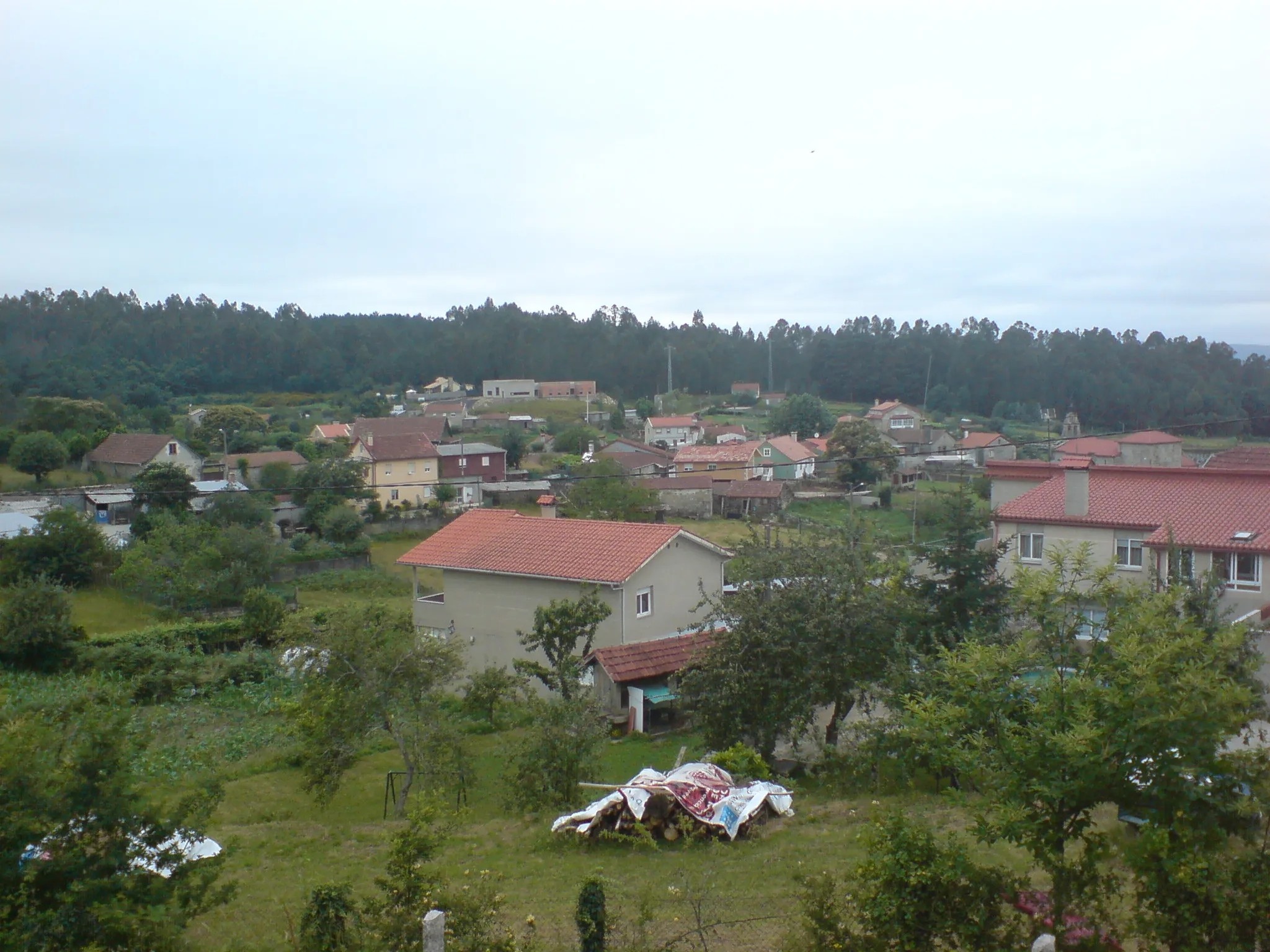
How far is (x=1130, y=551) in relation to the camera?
2186cm

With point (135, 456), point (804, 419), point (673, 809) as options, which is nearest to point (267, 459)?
point (135, 456)

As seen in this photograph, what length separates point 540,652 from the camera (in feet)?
62.7

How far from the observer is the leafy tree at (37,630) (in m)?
22.5

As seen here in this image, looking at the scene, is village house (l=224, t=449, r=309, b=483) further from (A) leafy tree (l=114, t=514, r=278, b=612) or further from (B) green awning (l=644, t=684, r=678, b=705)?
(B) green awning (l=644, t=684, r=678, b=705)

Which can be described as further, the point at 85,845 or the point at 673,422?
the point at 673,422

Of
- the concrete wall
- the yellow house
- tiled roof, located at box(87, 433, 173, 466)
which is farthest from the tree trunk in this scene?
tiled roof, located at box(87, 433, 173, 466)

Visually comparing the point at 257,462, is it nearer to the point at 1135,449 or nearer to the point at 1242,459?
the point at 1135,449

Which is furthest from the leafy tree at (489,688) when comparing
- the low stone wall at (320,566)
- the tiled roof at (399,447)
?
the tiled roof at (399,447)

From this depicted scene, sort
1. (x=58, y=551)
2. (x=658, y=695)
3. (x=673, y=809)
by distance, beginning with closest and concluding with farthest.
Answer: (x=673, y=809)
(x=658, y=695)
(x=58, y=551)

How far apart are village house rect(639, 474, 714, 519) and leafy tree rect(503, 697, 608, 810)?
3372 centimetres

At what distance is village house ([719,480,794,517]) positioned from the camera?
1811 inches

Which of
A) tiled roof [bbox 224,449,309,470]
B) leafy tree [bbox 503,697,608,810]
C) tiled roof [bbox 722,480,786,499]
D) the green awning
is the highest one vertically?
tiled roof [bbox 224,449,309,470]

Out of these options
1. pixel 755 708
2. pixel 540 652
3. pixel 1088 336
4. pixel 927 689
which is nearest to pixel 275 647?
pixel 540 652

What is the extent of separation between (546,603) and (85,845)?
13714 mm
